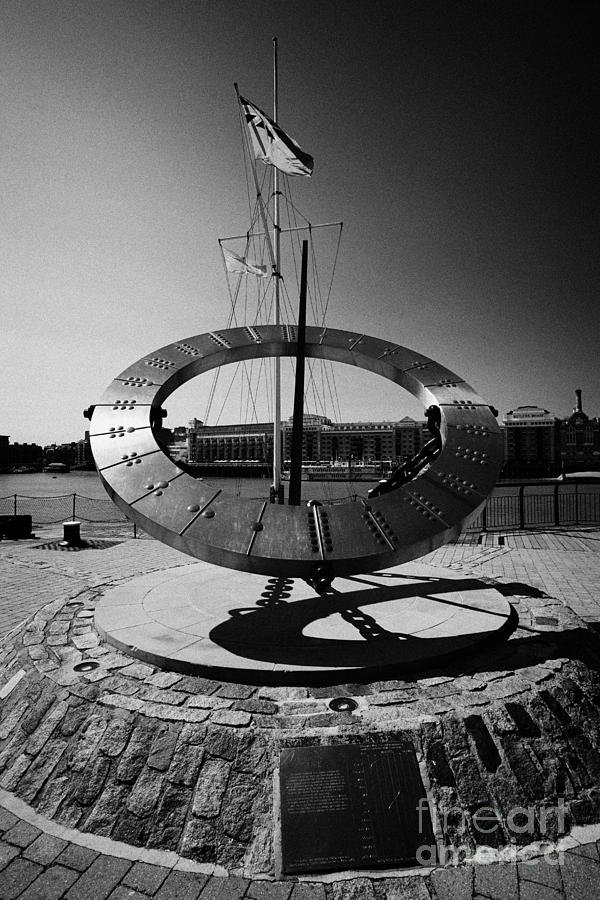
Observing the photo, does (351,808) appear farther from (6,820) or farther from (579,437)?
(579,437)

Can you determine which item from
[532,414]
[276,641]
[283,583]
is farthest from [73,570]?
[532,414]

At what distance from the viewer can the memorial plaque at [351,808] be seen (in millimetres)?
2584

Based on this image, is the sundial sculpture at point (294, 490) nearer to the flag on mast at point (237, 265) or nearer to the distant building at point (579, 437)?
the flag on mast at point (237, 265)

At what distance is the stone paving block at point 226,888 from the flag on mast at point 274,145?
13820 millimetres

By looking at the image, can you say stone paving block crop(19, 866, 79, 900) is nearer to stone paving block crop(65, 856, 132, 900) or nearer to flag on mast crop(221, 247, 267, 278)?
stone paving block crop(65, 856, 132, 900)

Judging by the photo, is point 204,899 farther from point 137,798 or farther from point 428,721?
point 428,721

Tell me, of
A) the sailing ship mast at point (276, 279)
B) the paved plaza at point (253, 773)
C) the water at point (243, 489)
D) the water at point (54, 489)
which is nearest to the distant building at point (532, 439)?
the water at point (243, 489)

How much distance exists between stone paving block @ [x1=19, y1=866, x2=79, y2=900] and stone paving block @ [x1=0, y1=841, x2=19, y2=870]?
0.79 feet

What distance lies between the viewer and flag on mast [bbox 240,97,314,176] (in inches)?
490

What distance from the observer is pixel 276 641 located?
160 inches

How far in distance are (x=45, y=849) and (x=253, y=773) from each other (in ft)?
3.83

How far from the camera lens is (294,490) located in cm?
512

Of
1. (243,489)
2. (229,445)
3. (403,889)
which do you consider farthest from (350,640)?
(229,445)

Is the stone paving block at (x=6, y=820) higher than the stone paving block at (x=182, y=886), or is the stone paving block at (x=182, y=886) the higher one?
the stone paving block at (x=6, y=820)
